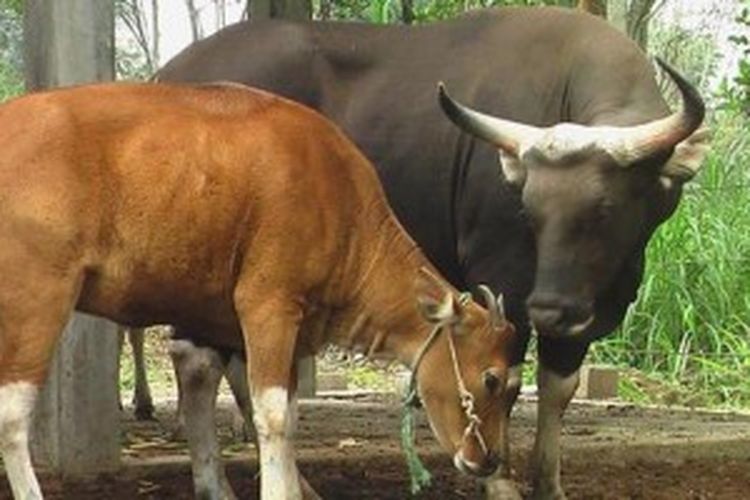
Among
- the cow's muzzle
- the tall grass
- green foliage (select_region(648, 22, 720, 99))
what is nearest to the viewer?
the cow's muzzle

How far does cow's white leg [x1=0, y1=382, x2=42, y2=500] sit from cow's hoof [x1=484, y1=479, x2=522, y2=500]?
6.03 feet

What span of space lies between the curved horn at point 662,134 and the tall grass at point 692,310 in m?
6.18

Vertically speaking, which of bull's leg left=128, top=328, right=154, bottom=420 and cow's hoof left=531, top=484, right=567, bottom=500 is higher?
cow's hoof left=531, top=484, right=567, bottom=500

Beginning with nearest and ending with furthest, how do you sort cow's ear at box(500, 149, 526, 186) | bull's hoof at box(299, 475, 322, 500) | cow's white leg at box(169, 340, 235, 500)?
cow's white leg at box(169, 340, 235, 500)
bull's hoof at box(299, 475, 322, 500)
cow's ear at box(500, 149, 526, 186)

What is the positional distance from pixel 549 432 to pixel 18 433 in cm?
228

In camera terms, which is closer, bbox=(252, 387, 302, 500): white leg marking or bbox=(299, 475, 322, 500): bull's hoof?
bbox=(252, 387, 302, 500): white leg marking

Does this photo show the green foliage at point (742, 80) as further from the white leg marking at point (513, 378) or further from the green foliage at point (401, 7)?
the white leg marking at point (513, 378)

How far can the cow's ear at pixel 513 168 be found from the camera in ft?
18.9

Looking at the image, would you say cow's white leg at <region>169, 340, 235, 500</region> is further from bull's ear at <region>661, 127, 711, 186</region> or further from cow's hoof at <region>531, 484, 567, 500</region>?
bull's ear at <region>661, 127, 711, 186</region>

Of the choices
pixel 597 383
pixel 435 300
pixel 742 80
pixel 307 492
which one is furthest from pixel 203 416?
pixel 597 383

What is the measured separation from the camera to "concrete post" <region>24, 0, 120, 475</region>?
19.0ft

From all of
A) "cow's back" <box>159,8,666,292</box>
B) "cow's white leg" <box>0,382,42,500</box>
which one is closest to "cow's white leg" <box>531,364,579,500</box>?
"cow's back" <box>159,8,666,292</box>

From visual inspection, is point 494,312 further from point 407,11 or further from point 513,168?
point 407,11

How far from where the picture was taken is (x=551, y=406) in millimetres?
6227
